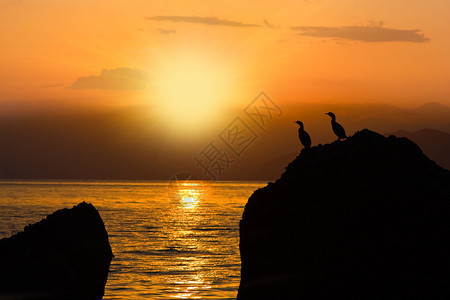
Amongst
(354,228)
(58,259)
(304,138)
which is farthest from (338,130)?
(58,259)

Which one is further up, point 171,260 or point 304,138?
point 304,138

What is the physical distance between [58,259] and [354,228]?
966 centimetres

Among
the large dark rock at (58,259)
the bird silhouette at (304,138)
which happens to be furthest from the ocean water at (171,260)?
the bird silhouette at (304,138)

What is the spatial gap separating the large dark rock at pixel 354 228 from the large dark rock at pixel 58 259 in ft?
18.3

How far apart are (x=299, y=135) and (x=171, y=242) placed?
35.0 m

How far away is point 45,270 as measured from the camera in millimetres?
17781

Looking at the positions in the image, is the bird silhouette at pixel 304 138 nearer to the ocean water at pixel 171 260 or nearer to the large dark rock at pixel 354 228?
the large dark rock at pixel 354 228

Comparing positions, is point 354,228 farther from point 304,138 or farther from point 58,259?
point 58,259

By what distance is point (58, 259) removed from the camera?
1834 centimetres

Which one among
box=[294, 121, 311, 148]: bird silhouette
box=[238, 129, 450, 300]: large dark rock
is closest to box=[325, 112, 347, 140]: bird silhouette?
box=[294, 121, 311, 148]: bird silhouette

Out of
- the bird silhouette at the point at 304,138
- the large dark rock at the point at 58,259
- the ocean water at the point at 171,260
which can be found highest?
the bird silhouette at the point at 304,138

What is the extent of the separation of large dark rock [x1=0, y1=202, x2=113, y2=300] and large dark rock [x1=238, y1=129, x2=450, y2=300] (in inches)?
219

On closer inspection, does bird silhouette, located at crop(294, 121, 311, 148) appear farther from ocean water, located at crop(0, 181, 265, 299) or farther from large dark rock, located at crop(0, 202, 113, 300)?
ocean water, located at crop(0, 181, 265, 299)

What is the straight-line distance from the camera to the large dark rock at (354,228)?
15.3 metres
